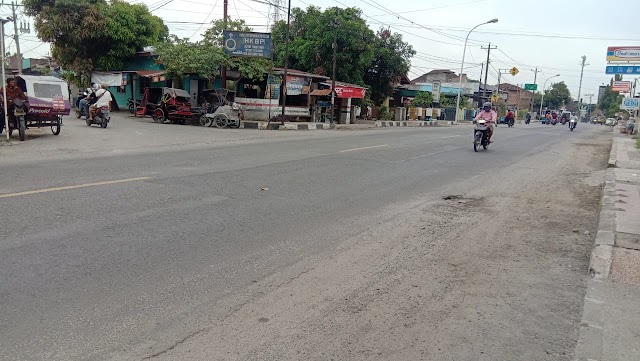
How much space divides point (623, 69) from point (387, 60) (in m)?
Answer: 16.9

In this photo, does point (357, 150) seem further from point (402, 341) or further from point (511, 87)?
point (511, 87)

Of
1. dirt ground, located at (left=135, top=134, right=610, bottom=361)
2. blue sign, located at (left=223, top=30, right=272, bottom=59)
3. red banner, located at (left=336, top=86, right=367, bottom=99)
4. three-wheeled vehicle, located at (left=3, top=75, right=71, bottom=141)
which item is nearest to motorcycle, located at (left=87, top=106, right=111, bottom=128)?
three-wheeled vehicle, located at (left=3, top=75, right=71, bottom=141)

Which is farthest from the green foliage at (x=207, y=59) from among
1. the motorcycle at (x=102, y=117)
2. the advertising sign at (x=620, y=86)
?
the advertising sign at (x=620, y=86)

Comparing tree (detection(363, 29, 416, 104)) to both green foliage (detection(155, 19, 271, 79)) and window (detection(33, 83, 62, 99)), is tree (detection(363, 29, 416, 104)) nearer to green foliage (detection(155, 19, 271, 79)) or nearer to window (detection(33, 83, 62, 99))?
green foliage (detection(155, 19, 271, 79))

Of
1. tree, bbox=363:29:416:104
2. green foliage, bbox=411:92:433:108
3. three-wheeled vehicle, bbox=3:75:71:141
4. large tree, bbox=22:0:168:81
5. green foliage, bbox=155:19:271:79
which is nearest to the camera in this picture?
three-wheeled vehicle, bbox=3:75:71:141

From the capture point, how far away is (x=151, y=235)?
5.25 metres

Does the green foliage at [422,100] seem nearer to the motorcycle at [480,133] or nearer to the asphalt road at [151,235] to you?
the motorcycle at [480,133]

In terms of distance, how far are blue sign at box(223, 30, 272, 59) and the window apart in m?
11.3

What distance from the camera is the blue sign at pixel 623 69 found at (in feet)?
84.4

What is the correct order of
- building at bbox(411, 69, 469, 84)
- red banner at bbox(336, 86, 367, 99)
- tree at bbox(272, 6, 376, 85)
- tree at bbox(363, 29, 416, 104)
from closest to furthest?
red banner at bbox(336, 86, 367, 99) < tree at bbox(272, 6, 376, 85) < tree at bbox(363, 29, 416, 104) < building at bbox(411, 69, 469, 84)

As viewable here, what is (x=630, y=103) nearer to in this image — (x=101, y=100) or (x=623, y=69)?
(x=623, y=69)

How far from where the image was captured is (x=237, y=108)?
23.9 metres

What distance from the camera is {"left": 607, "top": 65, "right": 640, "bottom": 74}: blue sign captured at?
2573cm

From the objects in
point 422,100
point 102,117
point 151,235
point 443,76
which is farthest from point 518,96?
point 151,235
